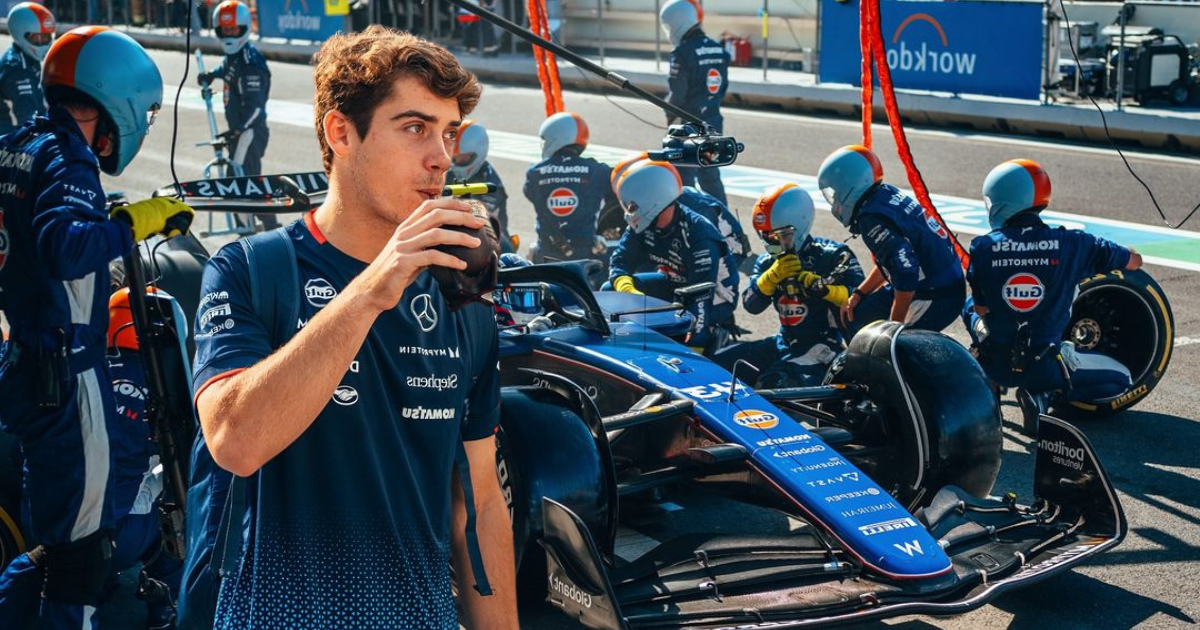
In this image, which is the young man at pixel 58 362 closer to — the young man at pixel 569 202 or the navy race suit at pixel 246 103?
the young man at pixel 569 202

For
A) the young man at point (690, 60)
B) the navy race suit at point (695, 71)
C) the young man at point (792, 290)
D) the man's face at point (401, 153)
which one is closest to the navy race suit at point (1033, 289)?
the young man at point (792, 290)

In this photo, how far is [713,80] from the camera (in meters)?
14.4

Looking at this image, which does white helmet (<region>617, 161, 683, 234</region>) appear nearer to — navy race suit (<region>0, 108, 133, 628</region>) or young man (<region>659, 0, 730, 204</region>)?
navy race suit (<region>0, 108, 133, 628</region>)

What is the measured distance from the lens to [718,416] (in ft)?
19.0

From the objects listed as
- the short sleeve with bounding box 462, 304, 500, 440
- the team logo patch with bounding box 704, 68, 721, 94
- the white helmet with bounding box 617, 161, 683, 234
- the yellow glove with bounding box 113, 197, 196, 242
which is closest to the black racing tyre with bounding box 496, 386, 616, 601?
the yellow glove with bounding box 113, 197, 196, 242

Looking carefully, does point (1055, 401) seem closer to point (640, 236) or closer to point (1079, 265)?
point (1079, 265)

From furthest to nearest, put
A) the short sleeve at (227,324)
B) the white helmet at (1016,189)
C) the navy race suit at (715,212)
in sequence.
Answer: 1. the navy race suit at (715,212)
2. the white helmet at (1016,189)
3. the short sleeve at (227,324)

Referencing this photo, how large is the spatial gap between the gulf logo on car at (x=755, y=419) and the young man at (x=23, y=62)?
995cm

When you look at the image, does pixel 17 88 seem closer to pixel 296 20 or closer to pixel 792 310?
pixel 792 310

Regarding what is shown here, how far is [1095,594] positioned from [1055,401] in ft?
7.70

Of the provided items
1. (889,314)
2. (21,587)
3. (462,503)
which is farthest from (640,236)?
(462,503)

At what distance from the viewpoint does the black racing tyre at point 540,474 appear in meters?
5.27

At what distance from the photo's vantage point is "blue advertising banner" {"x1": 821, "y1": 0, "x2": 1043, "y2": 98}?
60.2 ft

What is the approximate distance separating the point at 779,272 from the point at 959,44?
11.9 m
